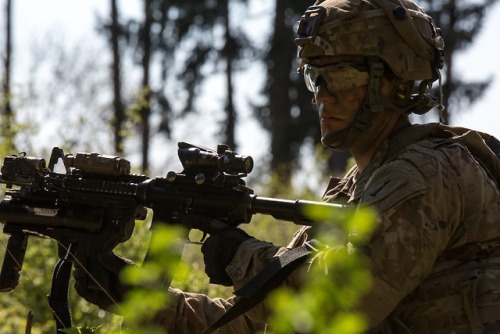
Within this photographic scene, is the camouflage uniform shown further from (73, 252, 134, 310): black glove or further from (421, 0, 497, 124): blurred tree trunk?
(421, 0, 497, 124): blurred tree trunk

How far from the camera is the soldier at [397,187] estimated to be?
3789 mm

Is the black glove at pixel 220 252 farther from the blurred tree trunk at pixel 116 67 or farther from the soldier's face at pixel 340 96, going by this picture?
the blurred tree trunk at pixel 116 67

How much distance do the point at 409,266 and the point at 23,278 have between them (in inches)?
211

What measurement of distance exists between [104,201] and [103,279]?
1.45 feet

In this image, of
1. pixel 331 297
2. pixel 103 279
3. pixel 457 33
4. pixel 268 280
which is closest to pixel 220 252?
pixel 268 280

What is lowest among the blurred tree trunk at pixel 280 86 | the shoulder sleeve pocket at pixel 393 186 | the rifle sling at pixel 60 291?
the blurred tree trunk at pixel 280 86

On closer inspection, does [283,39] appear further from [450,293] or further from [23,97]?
[450,293]

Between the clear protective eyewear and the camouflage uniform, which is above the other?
the clear protective eyewear

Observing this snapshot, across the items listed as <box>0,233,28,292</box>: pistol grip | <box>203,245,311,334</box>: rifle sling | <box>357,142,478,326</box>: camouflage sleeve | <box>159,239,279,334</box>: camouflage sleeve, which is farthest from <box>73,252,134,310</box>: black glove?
<box>357,142,478,326</box>: camouflage sleeve

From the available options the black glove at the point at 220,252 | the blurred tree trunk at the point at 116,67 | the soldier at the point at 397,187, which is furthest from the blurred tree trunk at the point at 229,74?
the black glove at the point at 220,252

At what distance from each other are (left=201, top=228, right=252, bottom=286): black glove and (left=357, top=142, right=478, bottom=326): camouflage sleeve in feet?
1.85

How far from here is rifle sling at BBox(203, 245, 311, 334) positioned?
3.85 m

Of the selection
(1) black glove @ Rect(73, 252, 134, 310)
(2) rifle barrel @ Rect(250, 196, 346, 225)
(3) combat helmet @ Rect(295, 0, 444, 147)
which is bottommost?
(1) black glove @ Rect(73, 252, 134, 310)

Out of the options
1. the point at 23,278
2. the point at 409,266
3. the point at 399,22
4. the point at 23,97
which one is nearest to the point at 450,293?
the point at 409,266
